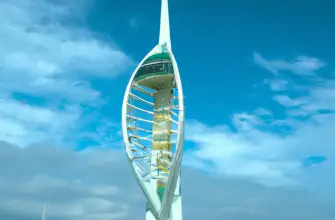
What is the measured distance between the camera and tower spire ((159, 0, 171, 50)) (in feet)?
214

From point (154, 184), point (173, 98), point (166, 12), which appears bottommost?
point (154, 184)

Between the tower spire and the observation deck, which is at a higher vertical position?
the tower spire

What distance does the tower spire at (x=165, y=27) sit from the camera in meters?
65.3

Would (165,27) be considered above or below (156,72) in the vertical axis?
above

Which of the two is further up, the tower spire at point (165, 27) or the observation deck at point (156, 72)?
the tower spire at point (165, 27)

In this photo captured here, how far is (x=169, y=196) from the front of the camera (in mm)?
56594

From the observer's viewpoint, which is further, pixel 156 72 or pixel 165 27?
pixel 165 27

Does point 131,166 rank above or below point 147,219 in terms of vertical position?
above

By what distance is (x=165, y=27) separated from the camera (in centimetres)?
6656

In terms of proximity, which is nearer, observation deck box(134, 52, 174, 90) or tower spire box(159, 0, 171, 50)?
observation deck box(134, 52, 174, 90)

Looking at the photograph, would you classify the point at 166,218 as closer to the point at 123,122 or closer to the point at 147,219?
the point at 147,219

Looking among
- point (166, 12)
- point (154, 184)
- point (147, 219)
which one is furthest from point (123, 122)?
point (166, 12)

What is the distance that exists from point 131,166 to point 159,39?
61.9ft

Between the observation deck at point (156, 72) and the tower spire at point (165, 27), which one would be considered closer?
the observation deck at point (156, 72)
